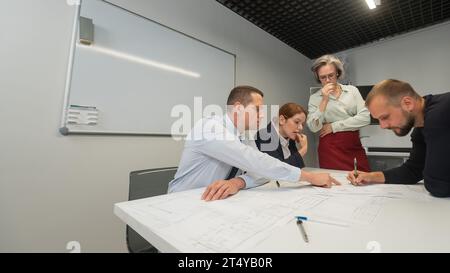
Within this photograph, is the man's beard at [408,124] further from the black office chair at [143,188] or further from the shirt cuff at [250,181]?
the black office chair at [143,188]

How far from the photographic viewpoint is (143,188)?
1.15 metres

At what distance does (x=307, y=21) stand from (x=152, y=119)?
2298mm

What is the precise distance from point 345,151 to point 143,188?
152cm

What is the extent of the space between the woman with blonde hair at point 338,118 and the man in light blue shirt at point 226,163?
0.75 m

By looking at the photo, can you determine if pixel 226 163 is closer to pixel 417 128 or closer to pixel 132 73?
pixel 417 128

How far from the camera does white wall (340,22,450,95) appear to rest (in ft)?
9.21

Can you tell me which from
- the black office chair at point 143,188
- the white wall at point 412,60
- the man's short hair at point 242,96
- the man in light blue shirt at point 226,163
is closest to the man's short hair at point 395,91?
the man in light blue shirt at point 226,163

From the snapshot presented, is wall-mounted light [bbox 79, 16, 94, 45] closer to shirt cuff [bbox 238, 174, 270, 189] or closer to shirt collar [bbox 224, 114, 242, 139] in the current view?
shirt collar [bbox 224, 114, 242, 139]

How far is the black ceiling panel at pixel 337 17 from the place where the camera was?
2.43 meters

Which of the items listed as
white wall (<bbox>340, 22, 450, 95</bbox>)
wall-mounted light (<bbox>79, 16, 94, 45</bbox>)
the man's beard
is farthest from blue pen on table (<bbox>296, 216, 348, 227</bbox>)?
white wall (<bbox>340, 22, 450, 95</bbox>)

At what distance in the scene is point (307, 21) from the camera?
2.77 meters

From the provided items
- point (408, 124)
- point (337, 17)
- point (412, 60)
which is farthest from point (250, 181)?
point (412, 60)
